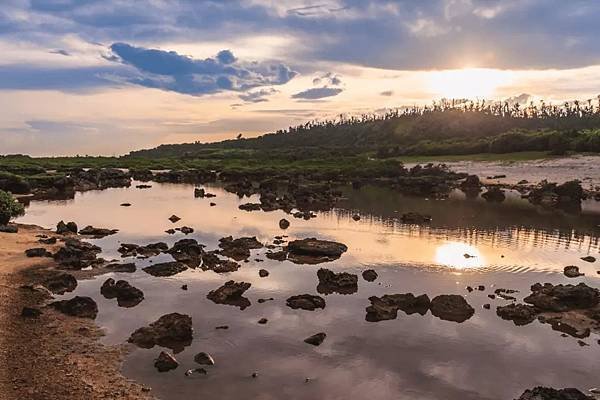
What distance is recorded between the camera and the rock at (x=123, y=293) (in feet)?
84.0

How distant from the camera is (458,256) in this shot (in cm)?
3653

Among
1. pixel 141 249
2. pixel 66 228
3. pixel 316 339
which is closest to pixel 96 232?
pixel 66 228

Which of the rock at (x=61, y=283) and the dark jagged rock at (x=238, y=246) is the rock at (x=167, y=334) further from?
the dark jagged rock at (x=238, y=246)

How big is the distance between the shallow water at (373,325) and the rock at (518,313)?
16.0 inches

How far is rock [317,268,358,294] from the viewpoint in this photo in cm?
2839

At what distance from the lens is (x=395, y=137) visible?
649ft

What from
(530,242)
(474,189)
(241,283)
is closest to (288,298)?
(241,283)

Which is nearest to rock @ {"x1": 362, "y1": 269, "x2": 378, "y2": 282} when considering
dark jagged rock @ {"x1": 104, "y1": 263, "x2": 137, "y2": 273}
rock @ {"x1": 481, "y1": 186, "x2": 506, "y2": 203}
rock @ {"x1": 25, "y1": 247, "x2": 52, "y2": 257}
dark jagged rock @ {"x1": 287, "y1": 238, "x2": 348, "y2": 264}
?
dark jagged rock @ {"x1": 287, "y1": 238, "x2": 348, "y2": 264}

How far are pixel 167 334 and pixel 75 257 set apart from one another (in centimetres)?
1376

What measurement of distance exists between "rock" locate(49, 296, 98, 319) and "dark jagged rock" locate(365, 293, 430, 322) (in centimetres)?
1191

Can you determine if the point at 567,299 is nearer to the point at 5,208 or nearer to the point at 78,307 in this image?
the point at 78,307

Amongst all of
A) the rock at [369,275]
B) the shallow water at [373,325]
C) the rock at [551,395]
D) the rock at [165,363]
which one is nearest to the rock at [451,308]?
the shallow water at [373,325]

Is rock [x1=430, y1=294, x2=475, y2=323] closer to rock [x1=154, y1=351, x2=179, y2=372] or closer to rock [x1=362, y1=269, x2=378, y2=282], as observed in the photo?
rock [x1=362, y1=269, x2=378, y2=282]

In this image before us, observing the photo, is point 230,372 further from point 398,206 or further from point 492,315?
point 398,206
